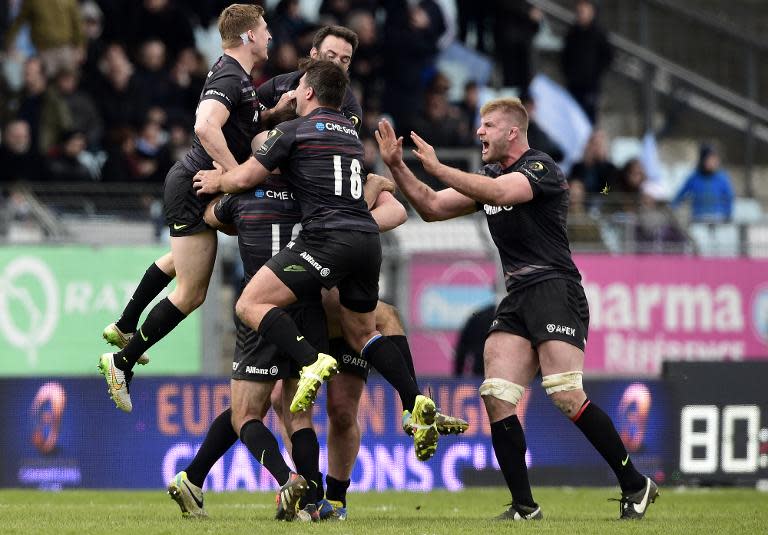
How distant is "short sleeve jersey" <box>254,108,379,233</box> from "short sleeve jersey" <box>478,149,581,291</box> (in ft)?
3.47

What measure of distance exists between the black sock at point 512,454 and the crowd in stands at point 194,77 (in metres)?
7.06

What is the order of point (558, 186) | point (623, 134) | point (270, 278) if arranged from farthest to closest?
1. point (623, 134)
2. point (558, 186)
3. point (270, 278)

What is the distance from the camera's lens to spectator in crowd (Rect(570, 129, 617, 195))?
65.0ft

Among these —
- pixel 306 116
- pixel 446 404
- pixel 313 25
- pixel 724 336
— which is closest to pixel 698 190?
pixel 724 336

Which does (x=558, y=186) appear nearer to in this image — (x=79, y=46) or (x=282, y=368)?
(x=282, y=368)

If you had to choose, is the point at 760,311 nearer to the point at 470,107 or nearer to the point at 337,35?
the point at 470,107

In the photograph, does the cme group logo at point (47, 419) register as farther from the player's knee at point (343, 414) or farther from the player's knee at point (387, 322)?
the player's knee at point (387, 322)

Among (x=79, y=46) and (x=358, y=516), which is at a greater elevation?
(x=79, y=46)

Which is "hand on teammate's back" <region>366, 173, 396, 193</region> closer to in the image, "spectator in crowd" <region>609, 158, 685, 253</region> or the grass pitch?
the grass pitch

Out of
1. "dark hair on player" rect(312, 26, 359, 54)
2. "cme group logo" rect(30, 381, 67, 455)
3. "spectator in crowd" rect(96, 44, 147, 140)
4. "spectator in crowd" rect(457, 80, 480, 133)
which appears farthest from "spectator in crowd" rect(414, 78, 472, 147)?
"dark hair on player" rect(312, 26, 359, 54)

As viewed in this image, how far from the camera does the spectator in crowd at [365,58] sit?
784 inches

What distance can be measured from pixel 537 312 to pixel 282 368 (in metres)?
1.64

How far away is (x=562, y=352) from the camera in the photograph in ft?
32.8

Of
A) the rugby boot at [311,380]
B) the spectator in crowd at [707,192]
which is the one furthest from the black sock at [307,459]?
the spectator in crowd at [707,192]
